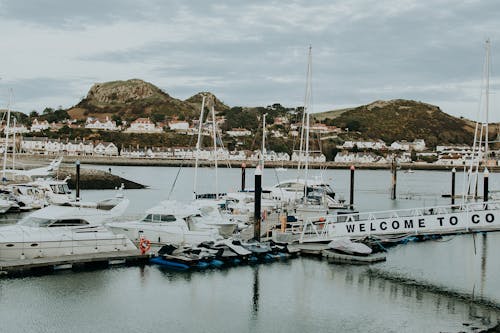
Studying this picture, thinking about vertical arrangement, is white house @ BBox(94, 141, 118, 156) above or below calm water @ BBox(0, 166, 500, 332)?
above

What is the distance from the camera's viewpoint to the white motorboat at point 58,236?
75.5 ft

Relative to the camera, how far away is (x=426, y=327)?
59.4 ft

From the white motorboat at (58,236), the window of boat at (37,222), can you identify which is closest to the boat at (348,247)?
the white motorboat at (58,236)

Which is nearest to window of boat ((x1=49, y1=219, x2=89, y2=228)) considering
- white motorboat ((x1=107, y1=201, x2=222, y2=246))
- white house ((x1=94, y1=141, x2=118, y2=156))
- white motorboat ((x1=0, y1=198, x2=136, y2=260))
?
white motorboat ((x1=0, y1=198, x2=136, y2=260))

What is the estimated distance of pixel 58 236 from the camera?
939 inches

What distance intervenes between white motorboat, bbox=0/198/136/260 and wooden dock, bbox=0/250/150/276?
1.33 feet

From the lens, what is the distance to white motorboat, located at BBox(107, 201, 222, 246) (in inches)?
1048

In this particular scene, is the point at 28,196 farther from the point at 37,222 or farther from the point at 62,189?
the point at 37,222

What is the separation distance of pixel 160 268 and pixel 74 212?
4.22m

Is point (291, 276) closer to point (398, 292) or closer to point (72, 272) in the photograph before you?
point (398, 292)

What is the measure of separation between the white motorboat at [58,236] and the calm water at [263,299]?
1515 mm

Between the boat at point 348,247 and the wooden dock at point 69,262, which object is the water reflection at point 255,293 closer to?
the boat at point 348,247

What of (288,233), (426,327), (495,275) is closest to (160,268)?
Answer: (288,233)

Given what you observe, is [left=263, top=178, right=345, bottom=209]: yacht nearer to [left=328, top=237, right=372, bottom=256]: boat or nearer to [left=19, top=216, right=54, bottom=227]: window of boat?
[left=328, top=237, right=372, bottom=256]: boat
